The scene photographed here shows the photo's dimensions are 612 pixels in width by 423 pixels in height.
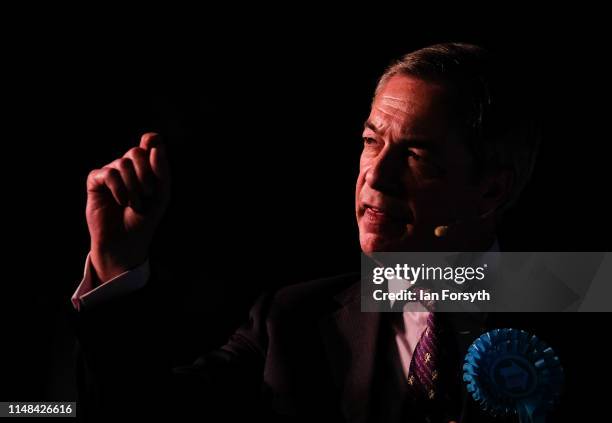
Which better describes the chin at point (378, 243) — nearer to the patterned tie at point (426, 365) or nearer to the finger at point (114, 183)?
the patterned tie at point (426, 365)

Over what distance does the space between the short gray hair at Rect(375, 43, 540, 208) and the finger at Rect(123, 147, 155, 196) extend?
71 cm

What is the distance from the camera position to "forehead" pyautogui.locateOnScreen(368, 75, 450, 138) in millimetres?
1728

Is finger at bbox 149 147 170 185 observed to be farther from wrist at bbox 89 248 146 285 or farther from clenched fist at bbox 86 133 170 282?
wrist at bbox 89 248 146 285

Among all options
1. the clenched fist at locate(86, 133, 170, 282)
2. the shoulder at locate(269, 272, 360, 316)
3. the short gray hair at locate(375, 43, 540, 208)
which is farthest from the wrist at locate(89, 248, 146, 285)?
the short gray hair at locate(375, 43, 540, 208)

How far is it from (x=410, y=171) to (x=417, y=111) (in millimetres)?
151

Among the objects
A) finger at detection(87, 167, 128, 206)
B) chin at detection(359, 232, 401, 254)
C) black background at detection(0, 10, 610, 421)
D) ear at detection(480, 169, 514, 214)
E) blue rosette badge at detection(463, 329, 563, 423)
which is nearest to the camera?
finger at detection(87, 167, 128, 206)

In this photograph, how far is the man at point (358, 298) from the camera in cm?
151

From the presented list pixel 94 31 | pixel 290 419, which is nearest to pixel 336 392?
pixel 290 419

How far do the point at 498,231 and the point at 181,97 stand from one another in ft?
3.65

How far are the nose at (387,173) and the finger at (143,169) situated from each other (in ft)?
1.79

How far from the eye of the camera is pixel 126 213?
5.09ft

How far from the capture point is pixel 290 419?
5.77 feet

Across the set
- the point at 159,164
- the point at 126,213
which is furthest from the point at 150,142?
the point at 126,213

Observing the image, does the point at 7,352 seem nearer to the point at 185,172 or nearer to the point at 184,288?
the point at 184,288
